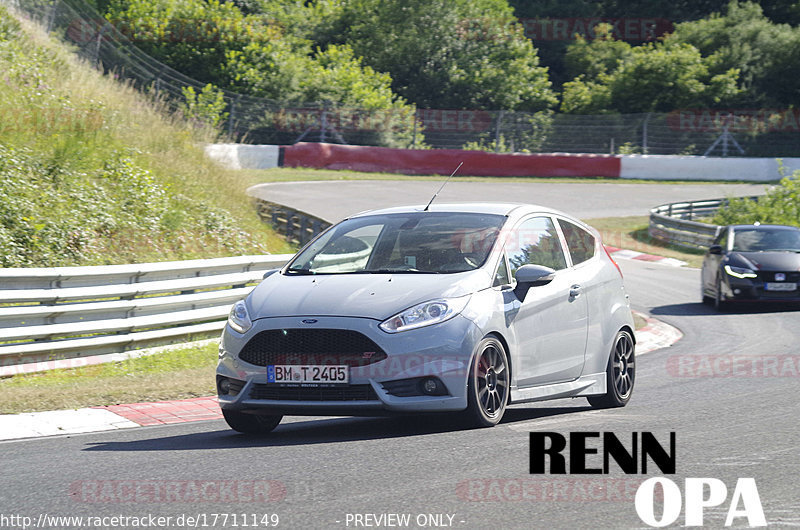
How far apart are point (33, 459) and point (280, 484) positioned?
6.07 feet

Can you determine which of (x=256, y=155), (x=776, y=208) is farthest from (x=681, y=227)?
(x=256, y=155)

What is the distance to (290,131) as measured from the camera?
4322 cm

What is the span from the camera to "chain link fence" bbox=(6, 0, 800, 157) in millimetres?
41781

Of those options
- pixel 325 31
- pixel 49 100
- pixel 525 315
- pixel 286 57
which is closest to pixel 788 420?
pixel 525 315

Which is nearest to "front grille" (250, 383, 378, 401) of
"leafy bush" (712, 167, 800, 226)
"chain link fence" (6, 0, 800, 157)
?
"leafy bush" (712, 167, 800, 226)

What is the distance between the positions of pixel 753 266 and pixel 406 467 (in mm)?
14342

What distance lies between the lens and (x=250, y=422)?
777 cm

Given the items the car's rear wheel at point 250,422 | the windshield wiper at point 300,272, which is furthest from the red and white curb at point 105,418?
the windshield wiper at point 300,272

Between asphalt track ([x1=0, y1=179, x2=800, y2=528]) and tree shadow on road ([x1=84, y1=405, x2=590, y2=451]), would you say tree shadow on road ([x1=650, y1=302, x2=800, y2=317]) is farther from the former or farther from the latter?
tree shadow on road ([x1=84, y1=405, x2=590, y2=451])

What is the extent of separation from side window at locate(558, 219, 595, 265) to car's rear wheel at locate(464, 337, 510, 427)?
1.66 m

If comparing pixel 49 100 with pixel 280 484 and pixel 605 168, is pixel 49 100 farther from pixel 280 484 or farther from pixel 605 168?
pixel 605 168

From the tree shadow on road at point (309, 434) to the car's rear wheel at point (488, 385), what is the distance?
13 centimetres

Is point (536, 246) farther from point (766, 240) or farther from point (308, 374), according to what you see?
point (766, 240)

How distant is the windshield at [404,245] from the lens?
26.2ft
